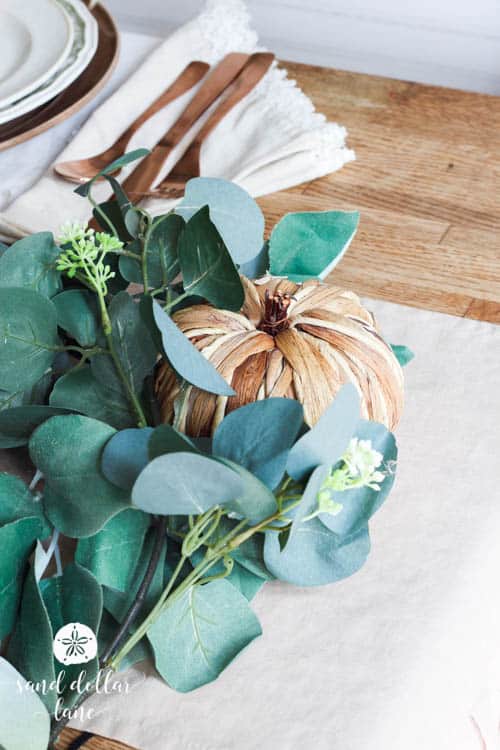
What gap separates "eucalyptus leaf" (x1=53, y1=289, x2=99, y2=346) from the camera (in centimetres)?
48

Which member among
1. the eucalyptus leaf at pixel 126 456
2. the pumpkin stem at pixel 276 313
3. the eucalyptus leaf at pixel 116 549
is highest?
the pumpkin stem at pixel 276 313

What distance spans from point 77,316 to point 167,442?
139 mm

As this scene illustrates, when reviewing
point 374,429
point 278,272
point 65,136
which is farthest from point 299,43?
point 374,429

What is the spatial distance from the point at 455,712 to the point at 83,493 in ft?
0.62

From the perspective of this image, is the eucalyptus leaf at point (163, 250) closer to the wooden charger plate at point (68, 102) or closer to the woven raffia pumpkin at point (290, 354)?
the woven raffia pumpkin at point (290, 354)

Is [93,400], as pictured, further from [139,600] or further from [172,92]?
[172,92]

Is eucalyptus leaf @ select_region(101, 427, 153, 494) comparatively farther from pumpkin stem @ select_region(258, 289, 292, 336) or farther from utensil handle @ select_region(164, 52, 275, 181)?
utensil handle @ select_region(164, 52, 275, 181)

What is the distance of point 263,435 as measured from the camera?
0.40 metres

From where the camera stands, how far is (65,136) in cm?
75

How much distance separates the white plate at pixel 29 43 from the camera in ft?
2.22

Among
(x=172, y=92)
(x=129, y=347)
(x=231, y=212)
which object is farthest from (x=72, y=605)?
(x=172, y=92)

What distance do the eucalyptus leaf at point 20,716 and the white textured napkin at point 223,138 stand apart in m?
0.36

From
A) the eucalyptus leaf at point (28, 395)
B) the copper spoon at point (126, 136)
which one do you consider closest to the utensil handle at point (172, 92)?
the copper spoon at point (126, 136)

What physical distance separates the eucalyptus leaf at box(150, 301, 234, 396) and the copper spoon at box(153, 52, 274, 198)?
0.94 feet
